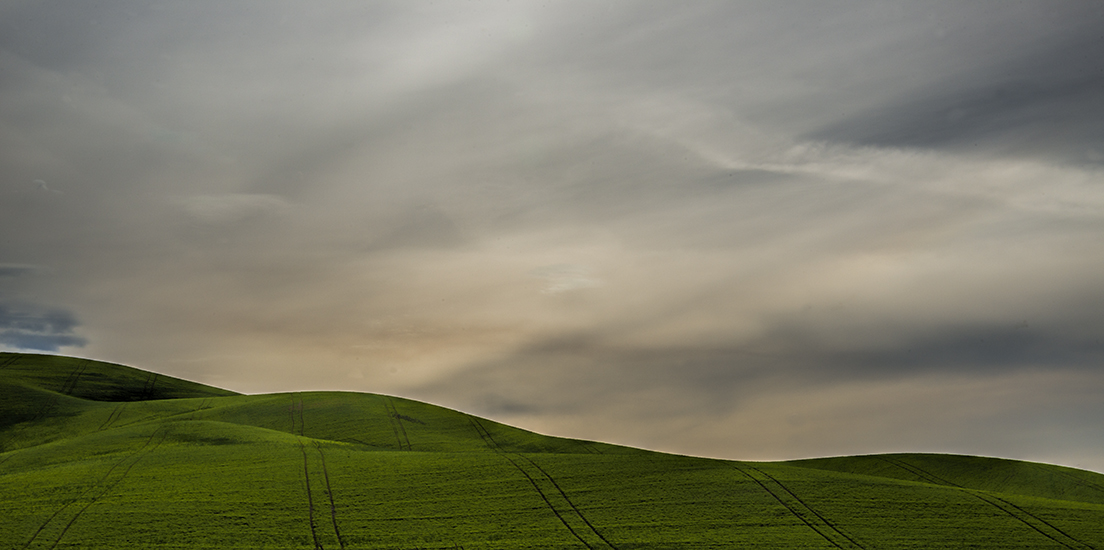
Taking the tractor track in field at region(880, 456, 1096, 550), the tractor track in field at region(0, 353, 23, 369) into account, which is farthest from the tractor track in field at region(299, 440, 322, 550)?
the tractor track in field at region(0, 353, 23, 369)

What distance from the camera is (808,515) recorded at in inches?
1427

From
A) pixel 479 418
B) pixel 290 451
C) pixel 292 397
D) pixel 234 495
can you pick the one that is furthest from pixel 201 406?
pixel 234 495

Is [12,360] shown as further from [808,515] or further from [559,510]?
[808,515]

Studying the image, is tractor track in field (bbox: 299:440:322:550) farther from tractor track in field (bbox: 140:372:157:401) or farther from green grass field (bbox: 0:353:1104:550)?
tractor track in field (bbox: 140:372:157:401)

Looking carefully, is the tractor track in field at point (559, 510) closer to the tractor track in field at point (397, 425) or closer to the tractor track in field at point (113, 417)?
the tractor track in field at point (397, 425)

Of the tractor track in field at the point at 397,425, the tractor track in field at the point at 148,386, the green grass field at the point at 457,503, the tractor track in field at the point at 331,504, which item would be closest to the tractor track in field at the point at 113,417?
the green grass field at the point at 457,503

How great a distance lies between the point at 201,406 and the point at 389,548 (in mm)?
57380

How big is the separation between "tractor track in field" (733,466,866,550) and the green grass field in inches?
4.6

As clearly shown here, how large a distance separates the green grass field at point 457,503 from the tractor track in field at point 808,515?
0.12 metres

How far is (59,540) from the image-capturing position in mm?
29203

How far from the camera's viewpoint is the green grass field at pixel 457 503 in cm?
3173

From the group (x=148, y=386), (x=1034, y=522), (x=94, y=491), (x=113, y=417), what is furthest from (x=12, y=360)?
(x=1034, y=522)

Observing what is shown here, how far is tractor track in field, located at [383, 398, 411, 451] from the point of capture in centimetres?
6725

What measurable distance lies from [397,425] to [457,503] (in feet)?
128
